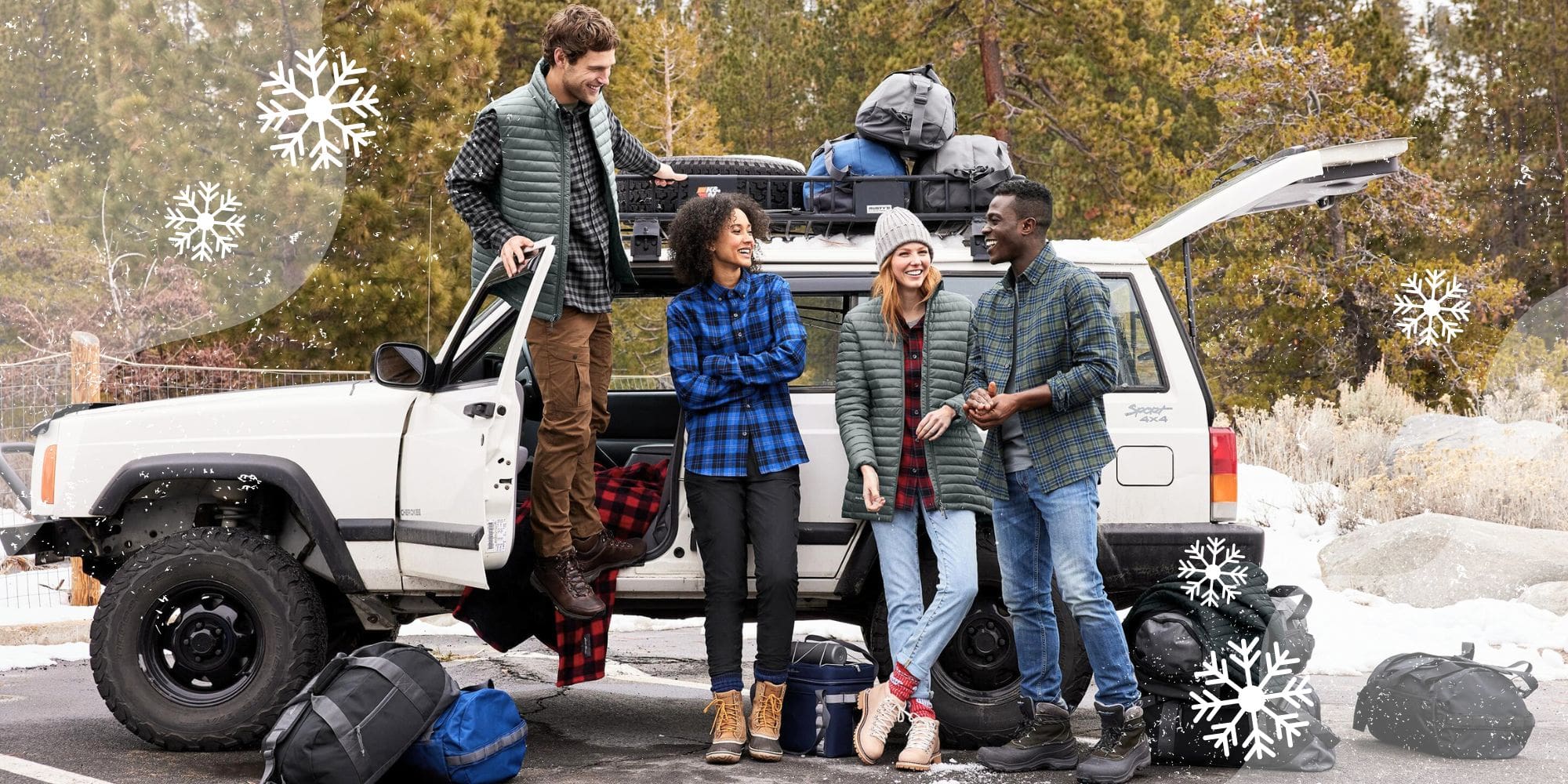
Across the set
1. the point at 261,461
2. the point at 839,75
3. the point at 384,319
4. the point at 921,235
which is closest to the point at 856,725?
the point at 921,235

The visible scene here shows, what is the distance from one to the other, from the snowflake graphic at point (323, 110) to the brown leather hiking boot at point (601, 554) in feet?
32.9

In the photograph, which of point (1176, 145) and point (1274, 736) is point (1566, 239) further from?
point (1274, 736)

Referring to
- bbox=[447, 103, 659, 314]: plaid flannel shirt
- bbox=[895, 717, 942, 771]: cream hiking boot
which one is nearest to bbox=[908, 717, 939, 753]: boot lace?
bbox=[895, 717, 942, 771]: cream hiking boot

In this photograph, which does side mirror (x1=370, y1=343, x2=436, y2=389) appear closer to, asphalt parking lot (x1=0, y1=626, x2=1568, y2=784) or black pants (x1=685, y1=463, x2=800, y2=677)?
black pants (x1=685, y1=463, x2=800, y2=677)

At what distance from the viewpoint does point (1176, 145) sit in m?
27.2

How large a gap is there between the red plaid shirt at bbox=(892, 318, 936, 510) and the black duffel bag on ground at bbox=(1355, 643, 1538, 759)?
204 centimetres

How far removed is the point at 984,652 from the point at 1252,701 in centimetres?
101

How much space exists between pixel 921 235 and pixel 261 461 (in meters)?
2.62

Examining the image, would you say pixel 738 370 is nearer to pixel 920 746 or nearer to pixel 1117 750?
pixel 920 746

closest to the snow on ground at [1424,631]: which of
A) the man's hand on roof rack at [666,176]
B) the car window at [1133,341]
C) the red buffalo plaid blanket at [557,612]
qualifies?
the car window at [1133,341]

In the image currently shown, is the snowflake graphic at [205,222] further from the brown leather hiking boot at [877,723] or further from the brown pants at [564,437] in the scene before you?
the brown leather hiking boot at [877,723]

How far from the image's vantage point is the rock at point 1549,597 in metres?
8.16

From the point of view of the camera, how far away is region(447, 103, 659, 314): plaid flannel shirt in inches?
211

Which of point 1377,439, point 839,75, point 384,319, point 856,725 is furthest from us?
point 839,75
